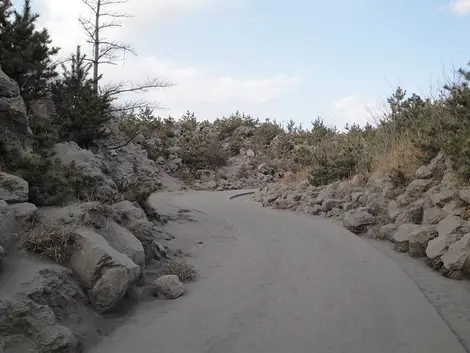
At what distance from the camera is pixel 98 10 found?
47.6 feet

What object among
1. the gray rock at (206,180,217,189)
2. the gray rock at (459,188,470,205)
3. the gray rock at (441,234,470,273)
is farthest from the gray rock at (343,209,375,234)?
the gray rock at (206,180,217,189)

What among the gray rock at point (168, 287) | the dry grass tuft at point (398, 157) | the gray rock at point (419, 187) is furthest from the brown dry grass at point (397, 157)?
the gray rock at point (168, 287)

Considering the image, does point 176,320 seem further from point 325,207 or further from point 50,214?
point 325,207

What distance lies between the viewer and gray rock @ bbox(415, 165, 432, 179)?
870cm

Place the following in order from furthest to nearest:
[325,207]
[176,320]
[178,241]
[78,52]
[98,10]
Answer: [98,10], [78,52], [325,207], [178,241], [176,320]

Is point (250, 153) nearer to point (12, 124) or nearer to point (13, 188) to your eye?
point (12, 124)

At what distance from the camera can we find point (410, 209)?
25.6ft

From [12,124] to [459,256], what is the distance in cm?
604

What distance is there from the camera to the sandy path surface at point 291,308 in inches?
153

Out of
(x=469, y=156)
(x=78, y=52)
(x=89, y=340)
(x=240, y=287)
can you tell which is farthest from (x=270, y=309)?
(x=78, y=52)

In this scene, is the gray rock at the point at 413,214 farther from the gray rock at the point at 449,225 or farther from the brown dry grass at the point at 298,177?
the brown dry grass at the point at 298,177

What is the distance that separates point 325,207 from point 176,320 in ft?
22.0

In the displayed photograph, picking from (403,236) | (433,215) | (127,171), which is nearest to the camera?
(403,236)

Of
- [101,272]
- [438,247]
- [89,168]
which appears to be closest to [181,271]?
[101,272]
